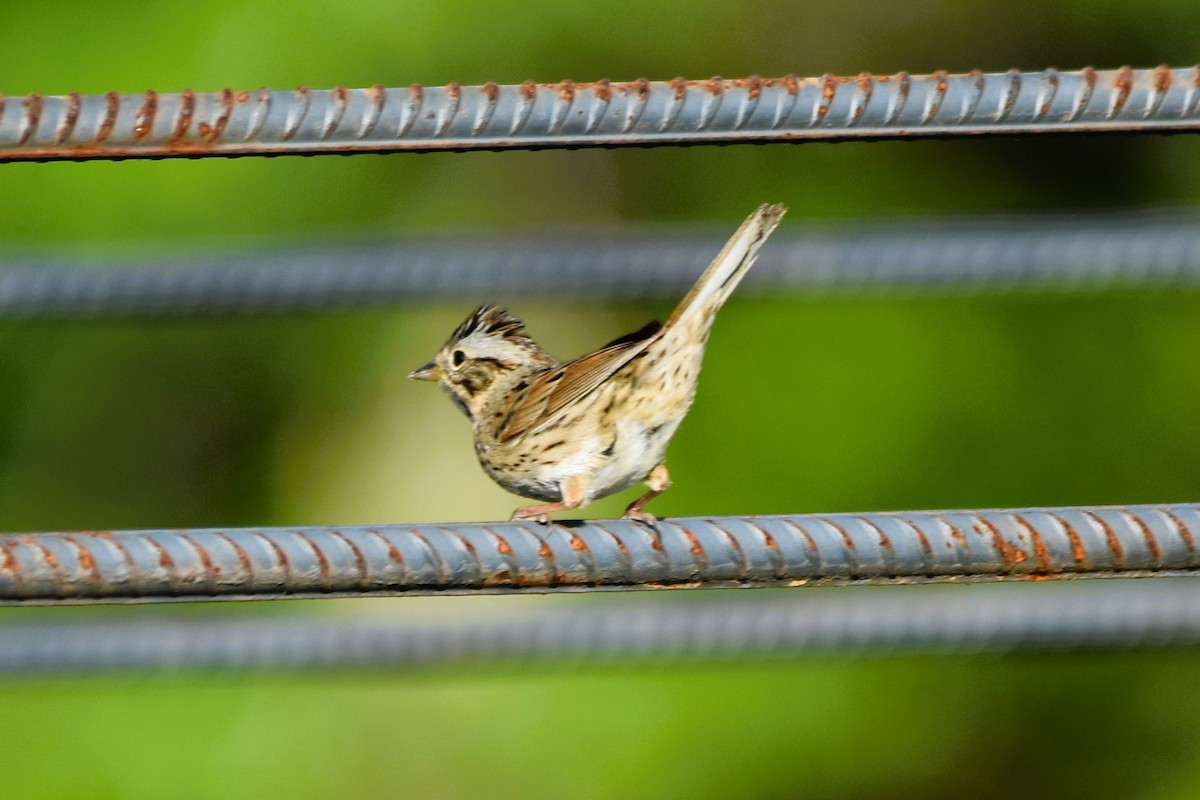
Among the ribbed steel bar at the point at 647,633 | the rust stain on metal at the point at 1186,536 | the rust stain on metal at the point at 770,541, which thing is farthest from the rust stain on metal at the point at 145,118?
the ribbed steel bar at the point at 647,633

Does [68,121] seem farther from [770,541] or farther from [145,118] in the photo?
[770,541]

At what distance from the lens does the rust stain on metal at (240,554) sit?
2.88m

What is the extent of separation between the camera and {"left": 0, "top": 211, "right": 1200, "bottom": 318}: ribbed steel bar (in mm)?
6016

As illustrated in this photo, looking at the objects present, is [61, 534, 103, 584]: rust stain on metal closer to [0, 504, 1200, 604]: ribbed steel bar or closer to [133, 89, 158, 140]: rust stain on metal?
[0, 504, 1200, 604]: ribbed steel bar

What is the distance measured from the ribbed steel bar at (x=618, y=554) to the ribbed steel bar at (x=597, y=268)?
312 cm

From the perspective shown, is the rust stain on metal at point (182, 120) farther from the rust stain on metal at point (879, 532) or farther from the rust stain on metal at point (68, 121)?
the rust stain on metal at point (879, 532)

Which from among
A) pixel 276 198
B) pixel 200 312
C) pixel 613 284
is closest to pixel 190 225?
pixel 276 198

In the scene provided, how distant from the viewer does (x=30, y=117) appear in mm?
3234

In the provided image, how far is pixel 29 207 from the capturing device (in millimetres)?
7227

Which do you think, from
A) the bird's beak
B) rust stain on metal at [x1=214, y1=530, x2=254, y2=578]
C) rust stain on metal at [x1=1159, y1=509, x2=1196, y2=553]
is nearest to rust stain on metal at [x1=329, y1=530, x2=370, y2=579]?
rust stain on metal at [x1=214, y1=530, x2=254, y2=578]

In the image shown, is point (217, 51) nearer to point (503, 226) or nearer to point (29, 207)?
point (29, 207)

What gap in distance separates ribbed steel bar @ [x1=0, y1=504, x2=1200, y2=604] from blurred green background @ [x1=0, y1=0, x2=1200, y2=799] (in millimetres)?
3670

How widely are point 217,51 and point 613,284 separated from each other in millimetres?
1968

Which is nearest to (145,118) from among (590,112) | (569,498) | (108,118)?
(108,118)
